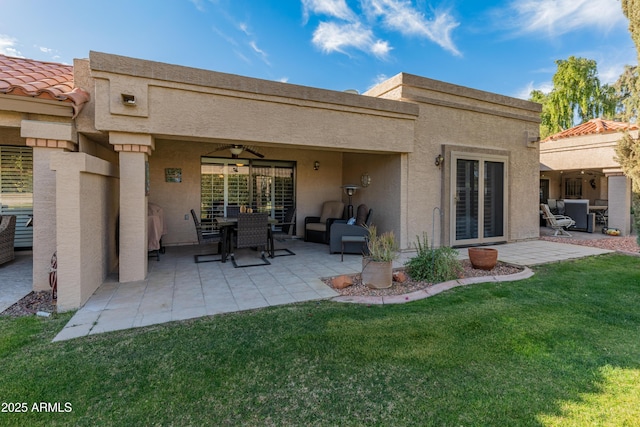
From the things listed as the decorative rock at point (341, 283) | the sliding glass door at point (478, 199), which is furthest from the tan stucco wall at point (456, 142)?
the decorative rock at point (341, 283)

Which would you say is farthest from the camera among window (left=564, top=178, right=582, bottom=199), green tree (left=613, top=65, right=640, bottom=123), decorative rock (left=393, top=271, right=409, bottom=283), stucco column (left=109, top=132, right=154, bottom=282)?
window (left=564, top=178, right=582, bottom=199)

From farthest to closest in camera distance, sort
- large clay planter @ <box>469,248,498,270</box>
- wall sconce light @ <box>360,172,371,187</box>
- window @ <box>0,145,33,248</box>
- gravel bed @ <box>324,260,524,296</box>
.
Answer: wall sconce light @ <box>360,172,371,187</box> < window @ <box>0,145,33,248</box> < large clay planter @ <box>469,248,498,270</box> < gravel bed @ <box>324,260,524,296</box>

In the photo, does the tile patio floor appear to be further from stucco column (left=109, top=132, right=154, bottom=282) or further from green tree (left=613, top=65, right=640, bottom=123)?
green tree (left=613, top=65, right=640, bottom=123)

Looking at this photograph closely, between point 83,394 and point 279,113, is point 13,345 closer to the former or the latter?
point 83,394

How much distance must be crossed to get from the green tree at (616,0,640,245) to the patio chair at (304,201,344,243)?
7.37 m

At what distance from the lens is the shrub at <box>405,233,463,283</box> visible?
5.60 meters

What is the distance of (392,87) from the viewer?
8.22 m

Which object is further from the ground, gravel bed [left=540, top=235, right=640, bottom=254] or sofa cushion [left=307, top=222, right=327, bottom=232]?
sofa cushion [left=307, top=222, right=327, bottom=232]

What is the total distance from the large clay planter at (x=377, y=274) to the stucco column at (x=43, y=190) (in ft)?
17.2

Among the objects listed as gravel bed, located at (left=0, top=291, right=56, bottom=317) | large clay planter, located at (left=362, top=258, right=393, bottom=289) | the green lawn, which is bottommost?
the green lawn

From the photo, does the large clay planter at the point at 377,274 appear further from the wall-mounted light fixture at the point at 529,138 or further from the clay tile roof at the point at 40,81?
the wall-mounted light fixture at the point at 529,138

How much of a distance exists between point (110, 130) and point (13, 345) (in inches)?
136

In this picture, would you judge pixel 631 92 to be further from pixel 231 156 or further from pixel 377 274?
pixel 231 156

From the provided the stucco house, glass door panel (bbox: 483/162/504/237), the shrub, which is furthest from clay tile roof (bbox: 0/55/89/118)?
glass door panel (bbox: 483/162/504/237)
